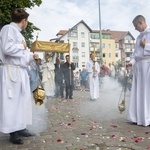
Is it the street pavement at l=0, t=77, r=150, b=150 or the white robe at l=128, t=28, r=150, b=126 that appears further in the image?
the white robe at l=128, t=28, r=150, b=126

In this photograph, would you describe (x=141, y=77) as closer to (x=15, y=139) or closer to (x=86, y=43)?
(x=15, y=139)

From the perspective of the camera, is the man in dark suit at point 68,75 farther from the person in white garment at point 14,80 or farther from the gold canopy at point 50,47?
the person in white garment at point 14,80

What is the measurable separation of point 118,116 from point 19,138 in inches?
127

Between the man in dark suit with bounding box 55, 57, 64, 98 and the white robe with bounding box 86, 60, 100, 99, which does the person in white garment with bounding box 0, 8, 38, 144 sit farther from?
the man in dark suit with bounding box 55, 57, 64, 98

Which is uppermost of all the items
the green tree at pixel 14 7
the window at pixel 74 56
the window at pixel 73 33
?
the window at pixel 73 33

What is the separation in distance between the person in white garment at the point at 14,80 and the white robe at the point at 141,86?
244cm

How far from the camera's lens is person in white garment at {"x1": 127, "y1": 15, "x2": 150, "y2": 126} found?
595 cm

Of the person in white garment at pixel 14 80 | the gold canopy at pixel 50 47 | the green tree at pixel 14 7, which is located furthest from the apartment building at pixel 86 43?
the person in white garment at pixel 14 80

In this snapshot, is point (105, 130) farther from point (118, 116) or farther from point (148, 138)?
point (118, 116)

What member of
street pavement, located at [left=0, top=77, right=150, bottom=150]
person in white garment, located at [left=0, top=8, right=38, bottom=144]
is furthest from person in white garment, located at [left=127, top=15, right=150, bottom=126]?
person in white garment, located at [left=0, top=8, right=38, bottom=144]

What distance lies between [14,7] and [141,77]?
20.3 m

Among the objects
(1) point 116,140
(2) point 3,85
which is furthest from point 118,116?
(2) point 3,85

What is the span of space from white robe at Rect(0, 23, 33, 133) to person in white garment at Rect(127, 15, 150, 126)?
252cm

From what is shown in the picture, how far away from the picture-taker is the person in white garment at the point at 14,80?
4.46 metres
